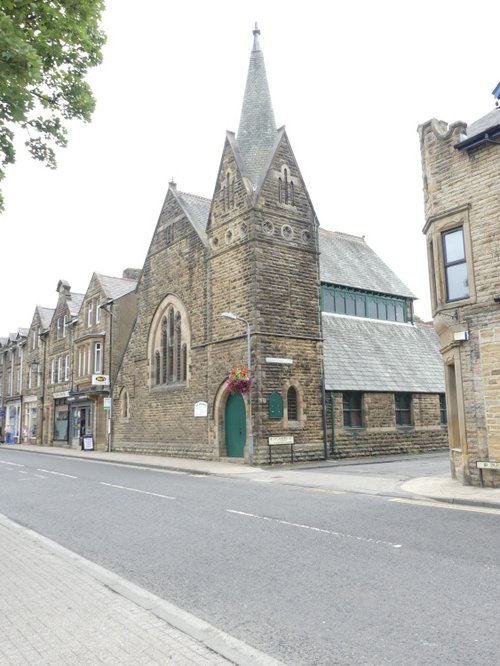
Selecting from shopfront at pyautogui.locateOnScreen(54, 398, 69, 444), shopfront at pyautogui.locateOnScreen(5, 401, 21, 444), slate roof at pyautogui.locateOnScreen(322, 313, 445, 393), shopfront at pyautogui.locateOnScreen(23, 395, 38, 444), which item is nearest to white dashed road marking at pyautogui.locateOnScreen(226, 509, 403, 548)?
slate roof at pyautogui.locateOnScreen(322, 313, 445, 393)

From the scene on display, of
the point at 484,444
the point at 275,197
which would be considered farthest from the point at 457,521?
the point at 275,197

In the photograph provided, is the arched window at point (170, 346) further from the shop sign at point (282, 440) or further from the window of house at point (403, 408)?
the window of house at point (403, 408)

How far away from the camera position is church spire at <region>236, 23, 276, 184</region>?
83.0ft

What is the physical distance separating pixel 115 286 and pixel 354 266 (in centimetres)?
1596

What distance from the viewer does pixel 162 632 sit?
4723 millimetres

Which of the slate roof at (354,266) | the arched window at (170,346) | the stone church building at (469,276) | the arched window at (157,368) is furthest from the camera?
the slate roof at (354,266)

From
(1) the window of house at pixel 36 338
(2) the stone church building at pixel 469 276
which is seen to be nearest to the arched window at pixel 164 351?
(2) the stone church building at pixel 469 276

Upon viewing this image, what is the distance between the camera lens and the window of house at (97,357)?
3694 cm

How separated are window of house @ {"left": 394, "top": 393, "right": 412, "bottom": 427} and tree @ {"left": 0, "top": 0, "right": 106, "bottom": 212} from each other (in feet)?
70.7

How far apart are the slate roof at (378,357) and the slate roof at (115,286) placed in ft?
49.3

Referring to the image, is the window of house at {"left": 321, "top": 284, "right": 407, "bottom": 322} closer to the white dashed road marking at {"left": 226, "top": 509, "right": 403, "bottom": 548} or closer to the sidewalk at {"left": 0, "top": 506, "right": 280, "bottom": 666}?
the white dashed road marking at {"left": 226, "top": 509, "right": 403, "bottom": 548}

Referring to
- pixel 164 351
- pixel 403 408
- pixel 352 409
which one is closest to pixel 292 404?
pixel 352 409

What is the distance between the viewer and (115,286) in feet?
127

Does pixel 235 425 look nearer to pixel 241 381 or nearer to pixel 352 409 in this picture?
pixel 241 381
